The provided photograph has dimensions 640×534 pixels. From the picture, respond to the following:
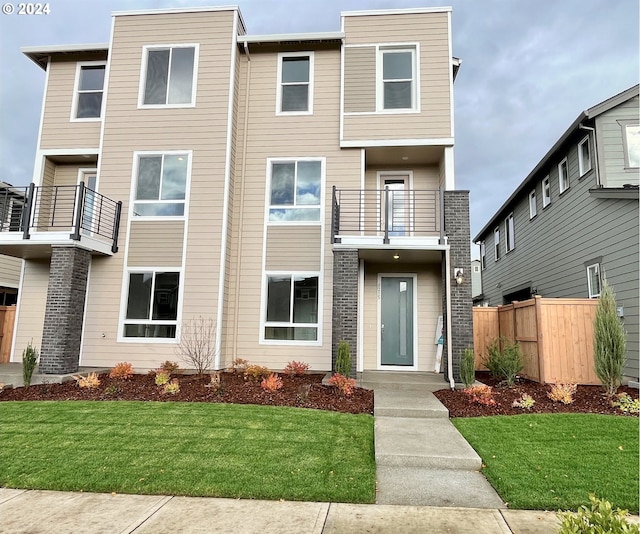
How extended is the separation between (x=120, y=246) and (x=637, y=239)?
12.1 meters

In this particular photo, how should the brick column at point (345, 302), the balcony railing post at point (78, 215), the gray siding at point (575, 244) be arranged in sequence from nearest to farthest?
the brick column at point (345, 302) → the gray siding at point (575, 244) → the balcony railing post at point (78, 215)

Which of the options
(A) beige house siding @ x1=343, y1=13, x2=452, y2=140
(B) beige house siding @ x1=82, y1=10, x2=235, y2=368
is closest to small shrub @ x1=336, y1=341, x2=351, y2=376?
(B) beige house siding @ x1=82, y1=10, x2=235, y2=368

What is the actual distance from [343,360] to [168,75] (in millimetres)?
9011

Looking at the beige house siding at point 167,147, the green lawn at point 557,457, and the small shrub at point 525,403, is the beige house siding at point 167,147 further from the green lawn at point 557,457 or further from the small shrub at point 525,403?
the green lawn at point 557,457

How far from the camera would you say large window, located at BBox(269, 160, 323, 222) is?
10727mm

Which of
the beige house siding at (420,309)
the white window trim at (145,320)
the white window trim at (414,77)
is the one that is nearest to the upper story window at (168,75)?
the white window trim at (145,320)

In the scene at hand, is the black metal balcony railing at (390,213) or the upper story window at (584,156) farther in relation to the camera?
the upper story window at (584,156)

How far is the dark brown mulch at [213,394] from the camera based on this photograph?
700 centimetres

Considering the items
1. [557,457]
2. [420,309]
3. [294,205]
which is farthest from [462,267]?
[557,457]

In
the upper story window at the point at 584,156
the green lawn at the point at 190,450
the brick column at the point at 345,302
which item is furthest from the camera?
the upper story window at the point at 584,156

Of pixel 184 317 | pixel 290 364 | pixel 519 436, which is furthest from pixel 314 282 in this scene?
pixel 519 436

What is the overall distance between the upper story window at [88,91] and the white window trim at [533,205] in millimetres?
14719

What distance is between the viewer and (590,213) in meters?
10.7

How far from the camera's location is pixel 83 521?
3.43 meters
